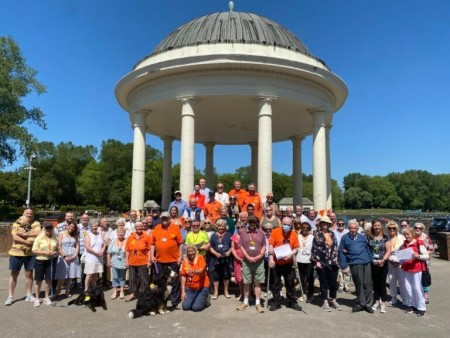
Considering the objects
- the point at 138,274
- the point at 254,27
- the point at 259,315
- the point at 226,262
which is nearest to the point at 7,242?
the point at 138,274

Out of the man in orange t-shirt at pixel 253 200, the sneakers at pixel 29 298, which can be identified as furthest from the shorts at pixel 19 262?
the man in orange t-shirt at pixel 253 200

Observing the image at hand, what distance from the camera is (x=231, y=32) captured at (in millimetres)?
19984

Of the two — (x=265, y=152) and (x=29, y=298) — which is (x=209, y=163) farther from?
(x=29, y=298)

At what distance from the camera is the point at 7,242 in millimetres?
18219

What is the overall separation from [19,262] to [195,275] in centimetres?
427

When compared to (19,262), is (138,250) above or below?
above

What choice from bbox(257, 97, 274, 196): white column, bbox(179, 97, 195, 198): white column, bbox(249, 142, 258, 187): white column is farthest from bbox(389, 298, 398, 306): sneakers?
bbox(249, 142, 258, 187): white column

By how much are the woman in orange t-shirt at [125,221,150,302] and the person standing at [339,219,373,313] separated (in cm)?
468

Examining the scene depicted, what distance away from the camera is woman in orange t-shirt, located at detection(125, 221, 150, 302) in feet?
29.7

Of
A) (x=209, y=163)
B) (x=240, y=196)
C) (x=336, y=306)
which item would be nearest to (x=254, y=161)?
(x=209, y=163)

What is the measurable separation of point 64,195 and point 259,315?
78833mm

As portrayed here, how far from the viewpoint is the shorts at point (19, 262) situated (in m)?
8.75

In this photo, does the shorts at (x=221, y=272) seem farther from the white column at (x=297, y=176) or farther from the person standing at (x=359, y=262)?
the white column at (x=297, y=176)

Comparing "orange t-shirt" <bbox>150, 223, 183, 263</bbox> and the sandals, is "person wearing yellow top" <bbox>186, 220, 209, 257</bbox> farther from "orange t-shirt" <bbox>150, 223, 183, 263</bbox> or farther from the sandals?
the sandals
